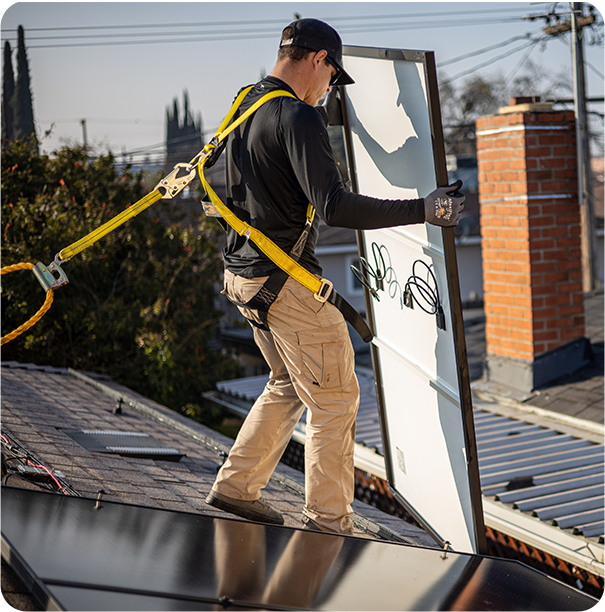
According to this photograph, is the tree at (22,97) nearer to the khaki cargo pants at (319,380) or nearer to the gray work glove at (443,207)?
the khaki cargo pants at (319,380)

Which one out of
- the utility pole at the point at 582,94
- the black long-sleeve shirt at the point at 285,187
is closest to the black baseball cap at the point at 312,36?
the black long-sleeve shirt at the point at 285,187

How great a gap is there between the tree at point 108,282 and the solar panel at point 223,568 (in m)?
6.80

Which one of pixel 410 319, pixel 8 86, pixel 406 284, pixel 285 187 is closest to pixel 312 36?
pixel 285 187

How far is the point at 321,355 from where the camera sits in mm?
2752

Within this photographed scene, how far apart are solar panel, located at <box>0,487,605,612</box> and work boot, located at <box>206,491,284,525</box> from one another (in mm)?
562

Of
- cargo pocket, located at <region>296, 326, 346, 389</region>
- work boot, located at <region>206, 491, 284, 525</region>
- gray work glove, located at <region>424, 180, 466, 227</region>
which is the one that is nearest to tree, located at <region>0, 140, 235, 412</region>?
work boot, located at <region>206, 491, 284, 525</region>

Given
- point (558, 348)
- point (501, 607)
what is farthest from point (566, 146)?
point (501, 607)

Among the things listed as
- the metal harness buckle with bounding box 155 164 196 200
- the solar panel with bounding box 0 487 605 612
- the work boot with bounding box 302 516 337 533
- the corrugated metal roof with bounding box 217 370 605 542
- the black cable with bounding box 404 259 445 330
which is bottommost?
the corrugated metal roof with bounding box 217 370 605 542

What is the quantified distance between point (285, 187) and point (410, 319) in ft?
3.05

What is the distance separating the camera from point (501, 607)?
206 cm

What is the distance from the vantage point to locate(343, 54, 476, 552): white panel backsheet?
2.78 m

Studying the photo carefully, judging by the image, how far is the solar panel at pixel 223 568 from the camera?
189 centimetres

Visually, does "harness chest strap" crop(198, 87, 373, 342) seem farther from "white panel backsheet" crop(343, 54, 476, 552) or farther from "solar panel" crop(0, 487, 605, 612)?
"solar panel" crop(0, 487, 605, 612)

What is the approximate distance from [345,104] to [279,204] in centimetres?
104
